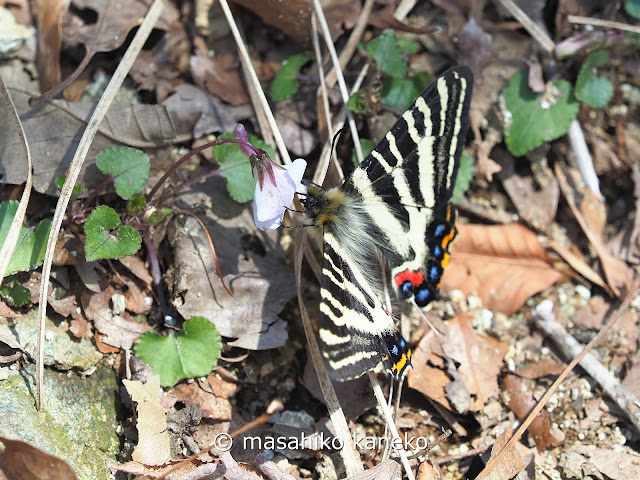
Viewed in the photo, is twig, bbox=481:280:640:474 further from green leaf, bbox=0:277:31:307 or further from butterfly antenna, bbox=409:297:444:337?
green leaf, bbox=0:277:31:307

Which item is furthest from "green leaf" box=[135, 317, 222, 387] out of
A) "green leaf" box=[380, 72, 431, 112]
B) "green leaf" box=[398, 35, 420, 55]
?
"green leaf" box=[398, 35, 420, 55]

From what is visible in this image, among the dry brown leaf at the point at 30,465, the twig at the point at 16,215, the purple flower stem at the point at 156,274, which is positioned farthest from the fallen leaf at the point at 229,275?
the dry brown leaf at the point at 30,465

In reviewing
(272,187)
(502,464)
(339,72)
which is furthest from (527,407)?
(339,72)

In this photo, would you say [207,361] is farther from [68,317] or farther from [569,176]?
[569,176]

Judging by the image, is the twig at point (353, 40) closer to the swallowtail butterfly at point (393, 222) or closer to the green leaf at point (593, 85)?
the swallowtail butterfly at point (393, 222)

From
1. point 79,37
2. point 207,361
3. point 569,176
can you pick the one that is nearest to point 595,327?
point 569,176
